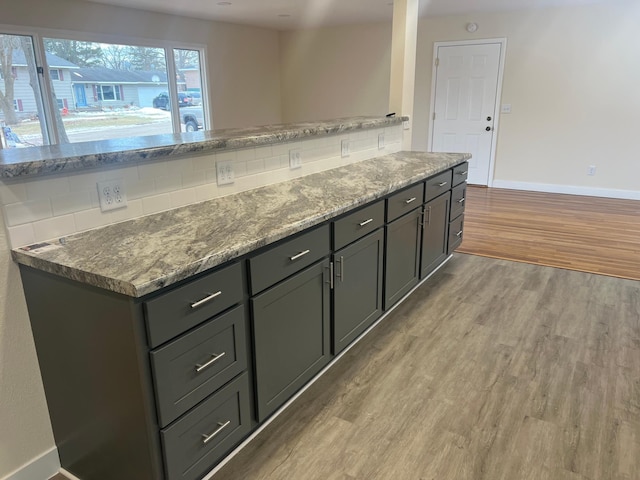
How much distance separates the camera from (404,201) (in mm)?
2730

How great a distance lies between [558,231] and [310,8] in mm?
4015

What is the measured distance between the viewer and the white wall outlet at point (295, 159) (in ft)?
8.61

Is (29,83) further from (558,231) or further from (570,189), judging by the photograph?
(570,189)

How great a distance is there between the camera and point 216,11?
6.13m

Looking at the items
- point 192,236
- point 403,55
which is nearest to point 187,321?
point 192,236

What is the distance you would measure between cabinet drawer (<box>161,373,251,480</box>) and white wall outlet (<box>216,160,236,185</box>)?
36.6 inches

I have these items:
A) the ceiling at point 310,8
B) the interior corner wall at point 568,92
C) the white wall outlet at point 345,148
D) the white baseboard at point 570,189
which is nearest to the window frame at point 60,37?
the ceiling at point 310,8

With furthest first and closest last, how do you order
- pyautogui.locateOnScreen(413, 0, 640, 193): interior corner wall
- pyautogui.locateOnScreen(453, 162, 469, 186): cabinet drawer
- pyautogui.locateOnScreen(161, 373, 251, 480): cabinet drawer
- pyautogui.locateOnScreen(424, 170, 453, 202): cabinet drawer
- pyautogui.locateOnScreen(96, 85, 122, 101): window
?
pyautogui.locateOnScreen(96, 85, 122, 101): window → pyautogui.locateOnScreen(413, 0, 640, 193): interior corner wall → pyautogui.locateOnScreen(453, 162, 469, 186): cabinet drawer → pyautogui.locateOnScreen(424, 170, 453, 202): cabinet drawer → pyautogui.locateOnScreen(161, 373, 251, 480): cabinet drawer

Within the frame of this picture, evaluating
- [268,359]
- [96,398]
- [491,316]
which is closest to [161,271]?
[96,398]

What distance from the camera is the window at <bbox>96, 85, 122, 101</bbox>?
18.9 ft

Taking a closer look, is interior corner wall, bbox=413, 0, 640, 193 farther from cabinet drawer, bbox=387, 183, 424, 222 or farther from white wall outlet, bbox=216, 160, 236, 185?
white wall outlet, bbox=216, 160, 236, 185

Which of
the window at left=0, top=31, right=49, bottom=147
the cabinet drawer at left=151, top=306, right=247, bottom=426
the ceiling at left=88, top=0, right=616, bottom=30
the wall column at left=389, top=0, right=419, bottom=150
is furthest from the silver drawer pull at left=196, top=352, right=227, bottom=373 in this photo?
the ceiling at left=88, top=0, right=616, bottom=30

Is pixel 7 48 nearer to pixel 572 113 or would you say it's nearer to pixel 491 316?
pixel 491 316

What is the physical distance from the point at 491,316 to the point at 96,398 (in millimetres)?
2336
